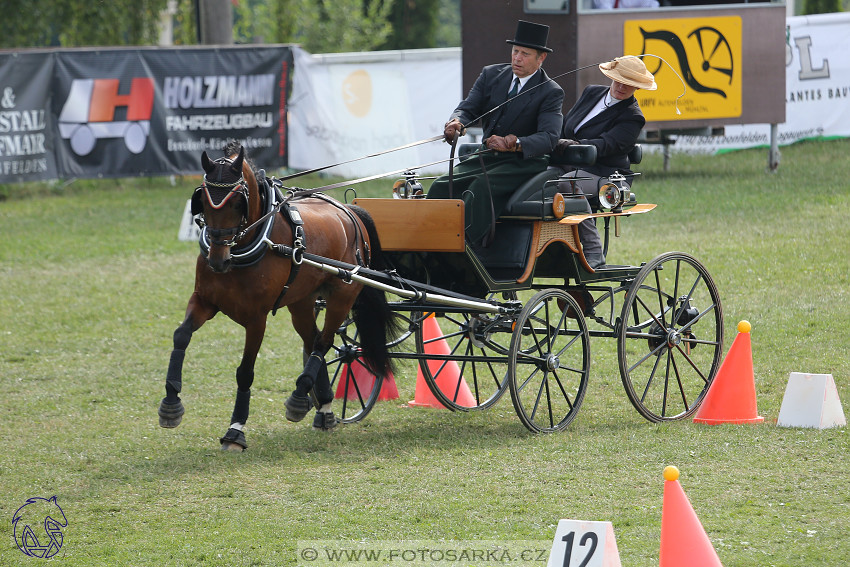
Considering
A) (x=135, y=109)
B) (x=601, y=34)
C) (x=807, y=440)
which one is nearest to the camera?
(x=807, y=440)

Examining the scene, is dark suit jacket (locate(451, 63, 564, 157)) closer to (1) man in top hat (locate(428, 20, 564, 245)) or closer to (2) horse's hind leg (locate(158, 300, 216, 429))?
(1) man in top hat (locate(428, 20, 564, 245))

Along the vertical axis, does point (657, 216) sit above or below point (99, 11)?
below

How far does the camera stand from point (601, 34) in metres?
15.8

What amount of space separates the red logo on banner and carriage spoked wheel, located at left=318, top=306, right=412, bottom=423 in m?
10.8

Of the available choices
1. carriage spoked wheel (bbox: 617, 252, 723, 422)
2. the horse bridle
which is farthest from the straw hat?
the horse bridle

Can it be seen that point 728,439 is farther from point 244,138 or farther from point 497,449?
point 244,138

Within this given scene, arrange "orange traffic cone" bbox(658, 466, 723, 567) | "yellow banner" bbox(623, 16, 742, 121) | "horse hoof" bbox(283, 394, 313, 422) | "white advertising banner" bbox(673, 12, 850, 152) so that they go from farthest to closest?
"white advertising banner" bbox(673, 12, 850, 152), "yellow banner" bbox(623, 16, 742, 121), "horse hoof" bbox(283, 394, 313, 422), "orange traffic cone" bbox(658, 466, 723, 567)

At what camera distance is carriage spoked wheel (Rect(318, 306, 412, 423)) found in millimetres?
7180

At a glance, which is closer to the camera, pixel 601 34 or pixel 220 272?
pixel 220 272

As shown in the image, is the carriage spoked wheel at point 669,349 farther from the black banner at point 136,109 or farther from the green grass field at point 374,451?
the black banner at point 136,109

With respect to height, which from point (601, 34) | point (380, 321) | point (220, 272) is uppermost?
point (601, 34)

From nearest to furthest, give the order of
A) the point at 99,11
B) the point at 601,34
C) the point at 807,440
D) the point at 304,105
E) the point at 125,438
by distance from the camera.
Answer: the point at 807,440, the point at 125,438, the point at 601,34, the point at 304,105, the point at 99,11

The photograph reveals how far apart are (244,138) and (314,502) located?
13.2 m

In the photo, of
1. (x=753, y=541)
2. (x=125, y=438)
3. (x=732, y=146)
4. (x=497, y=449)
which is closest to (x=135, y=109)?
(x=732, y=146)
